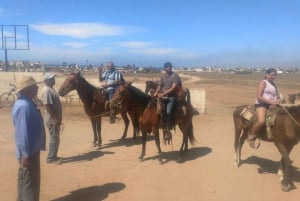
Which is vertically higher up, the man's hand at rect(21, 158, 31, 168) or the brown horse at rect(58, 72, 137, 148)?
the brown horse at rect(58, 72, 137, 148)

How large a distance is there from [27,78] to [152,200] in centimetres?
325

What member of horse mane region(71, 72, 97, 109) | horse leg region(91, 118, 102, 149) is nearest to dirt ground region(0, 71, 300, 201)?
horse leg region(91, 118, 102, 149)

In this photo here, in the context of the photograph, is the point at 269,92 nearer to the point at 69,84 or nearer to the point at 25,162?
the point at 25,162

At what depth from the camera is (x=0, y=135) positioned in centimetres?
1362

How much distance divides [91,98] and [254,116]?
16.9 feet

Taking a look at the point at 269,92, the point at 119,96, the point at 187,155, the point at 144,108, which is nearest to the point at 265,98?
the point at 269,92

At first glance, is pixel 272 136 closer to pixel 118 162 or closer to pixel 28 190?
pixel 118 162

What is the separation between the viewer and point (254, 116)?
8.73 metres

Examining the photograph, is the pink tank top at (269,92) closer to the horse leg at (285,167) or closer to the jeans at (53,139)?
the horse leg at (285,167)

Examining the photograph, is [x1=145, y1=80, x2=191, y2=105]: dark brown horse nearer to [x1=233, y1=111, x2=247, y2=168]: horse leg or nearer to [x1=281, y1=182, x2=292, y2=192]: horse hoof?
[x1=233, y1=111, x2=247, y2=168]: horse leg

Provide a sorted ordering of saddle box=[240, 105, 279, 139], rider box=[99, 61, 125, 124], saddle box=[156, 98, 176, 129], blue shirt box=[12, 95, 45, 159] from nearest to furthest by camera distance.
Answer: blue shirt box=[12, 95, 45, 159]
saddle box=[240, 105, 279, 139]
saddle box=[156, 98, 176, 129]
rider box=[99, 61, 125, 124]

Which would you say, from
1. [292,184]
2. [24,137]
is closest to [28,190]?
[24,137]

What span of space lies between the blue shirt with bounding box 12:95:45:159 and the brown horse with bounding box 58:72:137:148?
5198 millimetres

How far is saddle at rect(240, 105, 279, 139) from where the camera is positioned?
8234 millimetres
